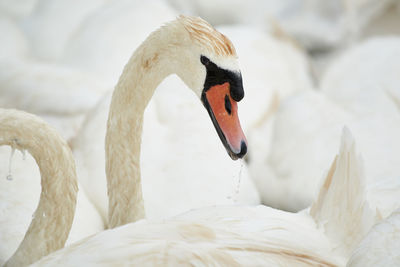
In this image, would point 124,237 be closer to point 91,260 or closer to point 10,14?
point 91,260

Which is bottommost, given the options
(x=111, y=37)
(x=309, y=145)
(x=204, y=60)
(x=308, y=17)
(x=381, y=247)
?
(x=381, y=247)

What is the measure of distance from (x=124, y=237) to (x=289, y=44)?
2454mm

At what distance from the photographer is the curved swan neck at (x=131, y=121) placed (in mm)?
1844

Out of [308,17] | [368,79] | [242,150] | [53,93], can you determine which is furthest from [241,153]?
[308,17]

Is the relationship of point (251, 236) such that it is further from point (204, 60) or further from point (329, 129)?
point (329, 129)

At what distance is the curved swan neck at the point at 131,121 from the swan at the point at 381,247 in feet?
2.16

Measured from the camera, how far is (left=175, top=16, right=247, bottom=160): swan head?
1666mm

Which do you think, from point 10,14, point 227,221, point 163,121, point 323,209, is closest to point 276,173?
point 163,121

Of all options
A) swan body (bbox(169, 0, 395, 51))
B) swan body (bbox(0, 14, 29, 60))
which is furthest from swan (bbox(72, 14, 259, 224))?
swan body (bbox(169, 0, 395, 51))

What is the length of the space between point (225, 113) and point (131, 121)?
34 centimetres

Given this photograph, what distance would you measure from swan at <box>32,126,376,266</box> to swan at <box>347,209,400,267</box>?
117mm

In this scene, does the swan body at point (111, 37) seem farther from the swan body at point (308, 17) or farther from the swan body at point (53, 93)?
the swan body at point (308, 17)

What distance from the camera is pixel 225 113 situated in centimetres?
170

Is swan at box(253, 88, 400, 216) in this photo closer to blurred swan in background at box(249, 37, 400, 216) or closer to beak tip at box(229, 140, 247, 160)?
blurred swan in background at box(249, 37, 400, 216)
